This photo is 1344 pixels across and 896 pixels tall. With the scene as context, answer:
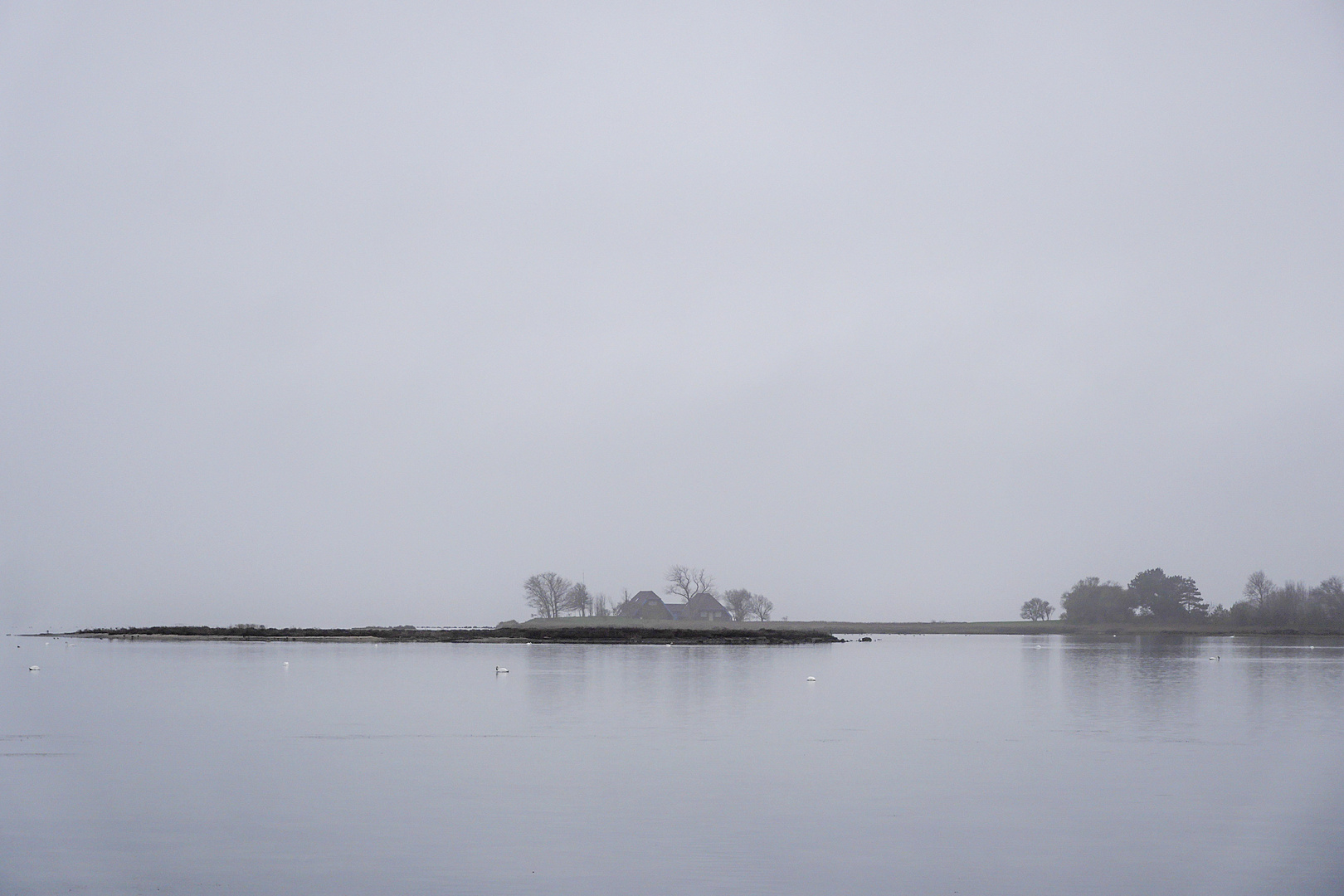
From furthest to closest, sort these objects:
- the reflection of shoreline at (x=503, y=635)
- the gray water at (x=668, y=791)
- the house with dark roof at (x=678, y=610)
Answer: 1. the house with dark roof at (x=678, y=610)
2. the reflection of shoreline at (x=503, y=635)
3. the gray water at (x=668, y=791)

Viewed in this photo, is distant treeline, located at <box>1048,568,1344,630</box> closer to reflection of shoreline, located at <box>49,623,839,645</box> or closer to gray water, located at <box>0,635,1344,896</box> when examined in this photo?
reflection of shoreline, located at <box>49,623,839,645</box>

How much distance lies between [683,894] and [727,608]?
9700 centimetres

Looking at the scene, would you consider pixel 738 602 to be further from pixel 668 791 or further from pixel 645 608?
pixel 668 791

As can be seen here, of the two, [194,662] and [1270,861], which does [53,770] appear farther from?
[194,662]

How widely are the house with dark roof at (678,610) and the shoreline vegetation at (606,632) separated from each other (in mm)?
1764

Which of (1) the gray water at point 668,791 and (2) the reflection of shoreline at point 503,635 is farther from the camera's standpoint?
(2) the reflection of shoreline at point 503,635

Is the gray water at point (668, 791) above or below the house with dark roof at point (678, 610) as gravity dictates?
above

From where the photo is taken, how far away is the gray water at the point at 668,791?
1105cm

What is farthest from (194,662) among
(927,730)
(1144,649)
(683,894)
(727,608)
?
(727,608)

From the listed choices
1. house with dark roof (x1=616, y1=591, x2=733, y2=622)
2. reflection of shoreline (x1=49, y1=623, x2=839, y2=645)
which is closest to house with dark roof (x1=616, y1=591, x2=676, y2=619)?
house with dark roof (x1=616, y1=591, x2=733, y2=622)

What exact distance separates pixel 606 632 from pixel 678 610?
79.3 feet

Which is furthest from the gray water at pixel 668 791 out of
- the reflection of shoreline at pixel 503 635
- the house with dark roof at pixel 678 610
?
the house with dark roof at pixel 678 610

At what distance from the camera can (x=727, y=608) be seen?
4186 inches

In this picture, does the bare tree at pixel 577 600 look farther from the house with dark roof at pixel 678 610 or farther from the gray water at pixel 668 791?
the gray water at pixel 668 791
